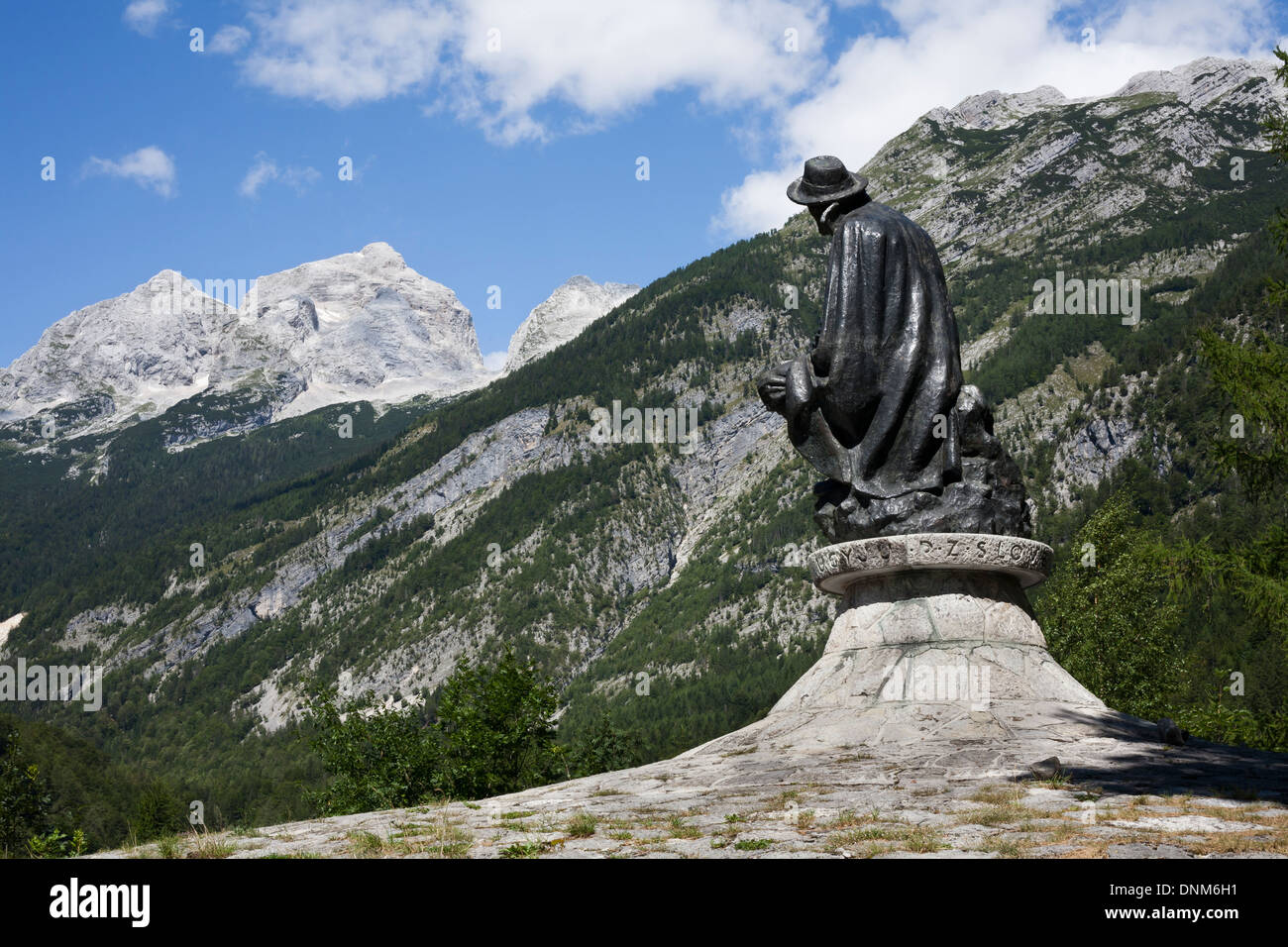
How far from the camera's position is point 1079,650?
28.3 m

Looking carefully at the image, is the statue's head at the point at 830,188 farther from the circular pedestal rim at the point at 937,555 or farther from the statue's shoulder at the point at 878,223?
the circular pedestal rim at the point at 937,555

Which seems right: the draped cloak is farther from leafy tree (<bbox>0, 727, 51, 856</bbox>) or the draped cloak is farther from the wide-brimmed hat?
leafy tree (<bbox>0, 727, 51, 856</bbox>)

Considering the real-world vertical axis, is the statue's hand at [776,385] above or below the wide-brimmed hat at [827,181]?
below

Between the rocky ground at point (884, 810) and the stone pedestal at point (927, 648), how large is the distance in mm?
496

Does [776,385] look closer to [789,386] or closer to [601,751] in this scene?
[789,386]

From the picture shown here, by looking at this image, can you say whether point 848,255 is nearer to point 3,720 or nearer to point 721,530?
point 3,720

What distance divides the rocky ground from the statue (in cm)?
263

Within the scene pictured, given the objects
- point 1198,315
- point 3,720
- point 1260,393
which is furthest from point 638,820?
point 1198,315

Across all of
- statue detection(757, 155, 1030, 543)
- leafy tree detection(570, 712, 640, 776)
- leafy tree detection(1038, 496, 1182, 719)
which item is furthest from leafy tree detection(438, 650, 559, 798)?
leafy tree detection(1038, 496, 1182, 719)

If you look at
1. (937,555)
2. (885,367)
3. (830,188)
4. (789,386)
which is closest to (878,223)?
(830,188)

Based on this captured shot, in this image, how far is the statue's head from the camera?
13.8 meters

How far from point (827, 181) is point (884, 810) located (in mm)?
8428

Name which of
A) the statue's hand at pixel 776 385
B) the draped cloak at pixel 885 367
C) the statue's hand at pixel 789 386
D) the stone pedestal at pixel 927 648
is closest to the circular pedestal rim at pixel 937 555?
the stone pedestal at pixel 927 648

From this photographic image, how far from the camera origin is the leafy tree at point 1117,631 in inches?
1095
